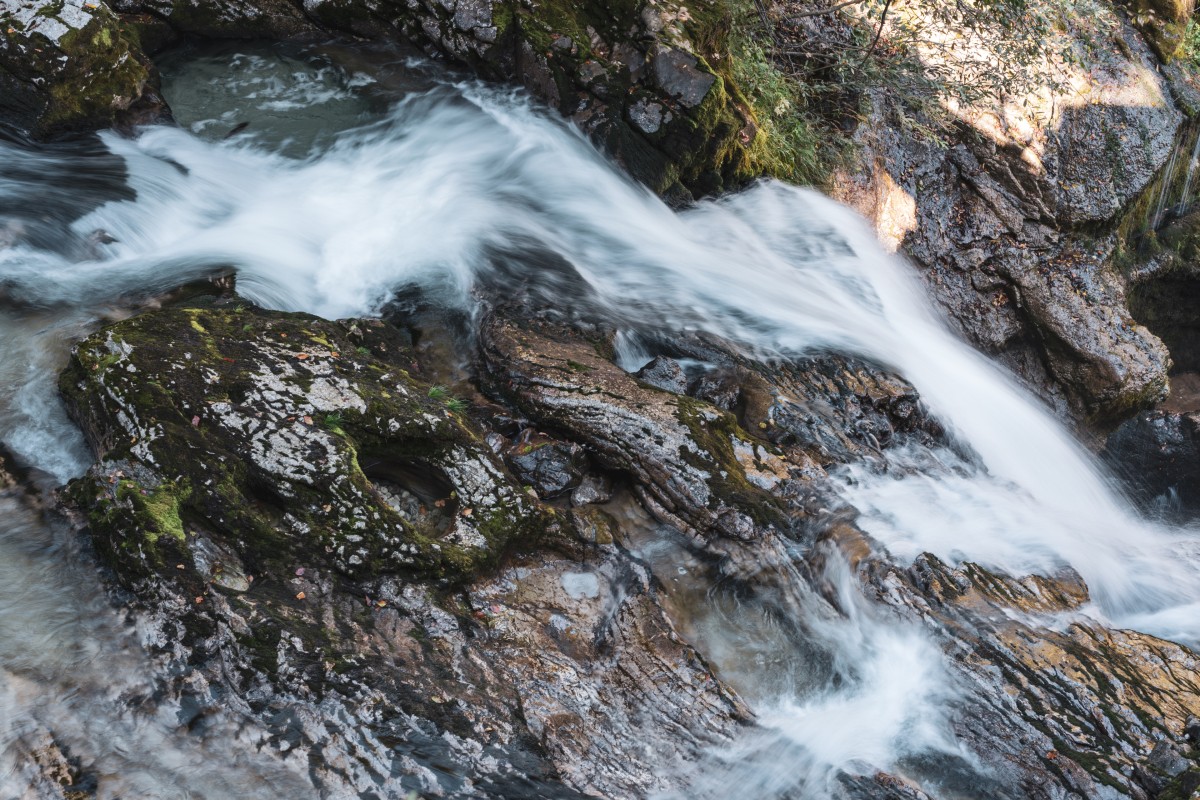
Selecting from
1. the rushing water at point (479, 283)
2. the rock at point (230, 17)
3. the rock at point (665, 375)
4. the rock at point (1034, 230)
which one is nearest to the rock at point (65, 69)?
the rushing water at point (479, 283)

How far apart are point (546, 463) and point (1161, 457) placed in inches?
335

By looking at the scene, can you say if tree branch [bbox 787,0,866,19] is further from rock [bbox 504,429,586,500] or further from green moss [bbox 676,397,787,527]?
rock [bbox 504,429,586,500]

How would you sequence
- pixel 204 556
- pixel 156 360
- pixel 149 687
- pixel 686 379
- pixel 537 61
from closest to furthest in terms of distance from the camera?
pixel 149 687, pixel 204 556, pixel 156 360, pixel 686 379, pixel 537 61

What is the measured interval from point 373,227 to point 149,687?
4.28 m

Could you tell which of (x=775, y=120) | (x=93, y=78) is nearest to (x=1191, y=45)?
(x=775, y=120)

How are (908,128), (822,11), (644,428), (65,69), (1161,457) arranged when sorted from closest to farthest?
(644,428) → (65,69) → (822,11) → (908,128) → (1161,457)

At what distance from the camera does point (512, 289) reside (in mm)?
6320

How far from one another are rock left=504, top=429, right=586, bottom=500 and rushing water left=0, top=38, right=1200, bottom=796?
117 centimetres

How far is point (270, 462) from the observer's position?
168 inches

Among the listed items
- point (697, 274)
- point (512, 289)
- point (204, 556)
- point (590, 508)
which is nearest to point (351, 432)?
point (204, 556)

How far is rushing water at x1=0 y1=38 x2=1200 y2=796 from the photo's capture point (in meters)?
3.97

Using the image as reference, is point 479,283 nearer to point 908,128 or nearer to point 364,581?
point 364,581

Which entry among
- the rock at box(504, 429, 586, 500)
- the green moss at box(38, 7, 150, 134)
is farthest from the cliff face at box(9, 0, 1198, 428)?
the rock at box(504, 429, 586, 500)

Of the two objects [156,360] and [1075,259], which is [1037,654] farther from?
[1075,259]
